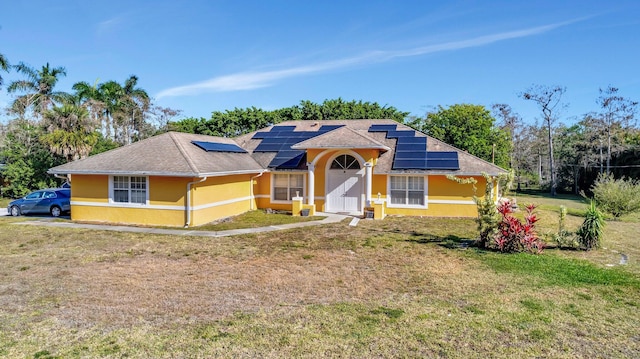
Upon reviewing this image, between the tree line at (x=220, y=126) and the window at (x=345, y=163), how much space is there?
1332 cm

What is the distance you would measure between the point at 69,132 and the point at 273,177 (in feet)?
51.9

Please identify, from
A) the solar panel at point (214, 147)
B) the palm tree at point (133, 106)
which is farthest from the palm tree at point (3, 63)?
the solar panel at point (214, 147)

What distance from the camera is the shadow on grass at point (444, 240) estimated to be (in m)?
13.1

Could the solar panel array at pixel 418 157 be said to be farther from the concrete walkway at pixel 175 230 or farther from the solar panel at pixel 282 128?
the solar panel at pixel 282 128

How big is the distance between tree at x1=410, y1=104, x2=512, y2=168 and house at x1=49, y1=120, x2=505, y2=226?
1138cm

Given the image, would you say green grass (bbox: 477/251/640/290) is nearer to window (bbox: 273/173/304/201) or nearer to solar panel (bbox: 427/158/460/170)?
solar panel (bbox: 427/158/460/170)

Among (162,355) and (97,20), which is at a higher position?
(97,20)

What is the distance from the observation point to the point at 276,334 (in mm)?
6117

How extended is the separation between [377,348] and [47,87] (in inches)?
1746

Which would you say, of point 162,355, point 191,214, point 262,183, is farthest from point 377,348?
point 262,183

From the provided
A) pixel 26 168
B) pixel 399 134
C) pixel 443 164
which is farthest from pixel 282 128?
pixel 26 168

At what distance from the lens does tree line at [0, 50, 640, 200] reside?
2817 cm

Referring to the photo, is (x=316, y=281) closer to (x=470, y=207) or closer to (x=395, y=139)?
(x=470, y=207)

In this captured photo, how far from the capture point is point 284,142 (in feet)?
80.1
